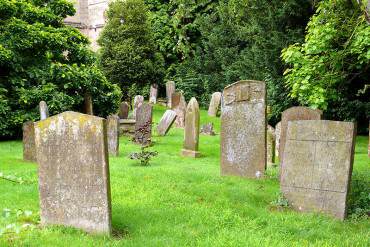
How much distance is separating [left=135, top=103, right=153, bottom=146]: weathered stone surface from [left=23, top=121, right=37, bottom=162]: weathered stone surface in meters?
3.90

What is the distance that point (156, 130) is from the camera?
17.3 meters

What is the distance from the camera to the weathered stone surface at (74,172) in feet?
19.1

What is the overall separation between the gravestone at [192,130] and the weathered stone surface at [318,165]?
16.3 feet

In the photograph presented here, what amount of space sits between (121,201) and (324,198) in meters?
3.13

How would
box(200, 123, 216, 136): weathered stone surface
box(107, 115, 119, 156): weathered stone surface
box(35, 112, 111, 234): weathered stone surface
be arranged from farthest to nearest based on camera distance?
box(200, 123, 216, 136): weathered stone surface → box(107, 115, 119, 156): weathered stone surface → box(35, 112, 111, 234): weathered stone surface

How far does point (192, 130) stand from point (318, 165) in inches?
219

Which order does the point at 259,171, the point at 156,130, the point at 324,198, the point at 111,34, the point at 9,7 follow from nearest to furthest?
the point at 324,198 < the point at 259,171 < the point at 9,7 < the point at 156,130 < the point at 111,34

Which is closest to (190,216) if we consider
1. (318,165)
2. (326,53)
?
(318,165)

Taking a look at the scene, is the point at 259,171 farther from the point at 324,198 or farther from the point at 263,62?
the point at 263,62

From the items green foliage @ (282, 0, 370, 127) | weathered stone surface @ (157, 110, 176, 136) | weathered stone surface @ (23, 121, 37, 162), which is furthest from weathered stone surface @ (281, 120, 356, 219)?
weathered stone surface @ (157, 110, 176, 136)

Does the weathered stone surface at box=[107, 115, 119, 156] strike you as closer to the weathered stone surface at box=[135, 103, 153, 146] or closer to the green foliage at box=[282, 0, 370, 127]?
the weathered stone surface at box=[135, 103, 153, 146]

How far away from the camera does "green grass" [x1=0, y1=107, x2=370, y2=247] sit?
222 inches

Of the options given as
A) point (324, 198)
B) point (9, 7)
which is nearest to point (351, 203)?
point (324, 198)

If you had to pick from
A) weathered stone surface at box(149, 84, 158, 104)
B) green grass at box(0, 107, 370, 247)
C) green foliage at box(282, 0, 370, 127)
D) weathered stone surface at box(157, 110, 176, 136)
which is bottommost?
green grass at box(0, 107, 370, 247)
